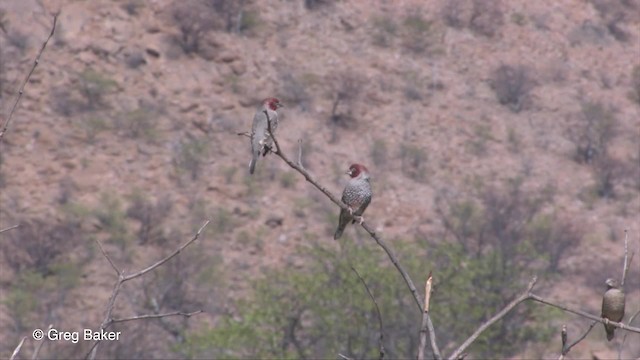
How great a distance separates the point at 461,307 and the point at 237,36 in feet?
37.2

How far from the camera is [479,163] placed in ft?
82.9

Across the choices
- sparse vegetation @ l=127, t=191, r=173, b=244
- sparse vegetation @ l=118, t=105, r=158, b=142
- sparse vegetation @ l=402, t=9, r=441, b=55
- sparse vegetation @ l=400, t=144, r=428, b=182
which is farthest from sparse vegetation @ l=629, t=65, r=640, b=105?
sparse vegetation @ l=127, t=191, r=173, b=244

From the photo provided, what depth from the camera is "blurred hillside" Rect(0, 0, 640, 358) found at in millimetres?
21234

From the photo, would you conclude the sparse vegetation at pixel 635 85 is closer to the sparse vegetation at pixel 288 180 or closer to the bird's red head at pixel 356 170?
the sparse vegetation at pixel 288 180

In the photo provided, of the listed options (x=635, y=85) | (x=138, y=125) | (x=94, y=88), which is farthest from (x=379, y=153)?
(x=635, y=85)

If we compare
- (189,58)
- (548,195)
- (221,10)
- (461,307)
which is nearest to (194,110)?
(189,58)

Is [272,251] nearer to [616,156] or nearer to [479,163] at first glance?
[479,163]

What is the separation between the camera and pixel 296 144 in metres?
24.7

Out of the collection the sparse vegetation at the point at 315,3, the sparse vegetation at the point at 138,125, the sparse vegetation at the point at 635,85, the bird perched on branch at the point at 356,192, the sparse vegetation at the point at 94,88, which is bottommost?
the sparse vegetation at the point at 138,125

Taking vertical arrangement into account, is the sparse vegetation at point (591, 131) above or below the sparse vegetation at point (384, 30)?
below

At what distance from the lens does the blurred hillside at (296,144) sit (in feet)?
69.7

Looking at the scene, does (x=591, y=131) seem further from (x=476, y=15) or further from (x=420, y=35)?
(x=420, y=35)

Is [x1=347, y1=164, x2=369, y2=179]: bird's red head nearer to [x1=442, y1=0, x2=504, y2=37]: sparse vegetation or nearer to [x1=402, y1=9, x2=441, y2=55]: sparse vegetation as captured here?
[x1=402, y1=9, x2=441, y2=55]: sparse vegetation

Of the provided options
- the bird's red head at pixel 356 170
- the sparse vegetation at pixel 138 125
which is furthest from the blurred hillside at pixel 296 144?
the bird's red head at pixel 356 170
